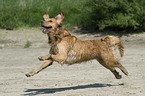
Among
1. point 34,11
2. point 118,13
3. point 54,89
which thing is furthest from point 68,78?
point 34,11

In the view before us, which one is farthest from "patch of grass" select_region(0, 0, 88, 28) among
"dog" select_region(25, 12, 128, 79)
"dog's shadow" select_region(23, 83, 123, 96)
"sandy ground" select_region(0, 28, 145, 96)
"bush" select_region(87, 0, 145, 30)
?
"dog" select_region(25, 12, 128, 79)

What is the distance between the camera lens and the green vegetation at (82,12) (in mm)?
19094

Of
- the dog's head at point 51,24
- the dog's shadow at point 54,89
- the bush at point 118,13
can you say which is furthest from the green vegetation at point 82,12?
the dog's head at point 51,24

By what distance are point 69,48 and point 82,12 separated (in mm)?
15058

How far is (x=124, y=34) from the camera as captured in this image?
19.6m

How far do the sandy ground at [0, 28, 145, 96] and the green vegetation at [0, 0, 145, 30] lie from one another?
312 cm

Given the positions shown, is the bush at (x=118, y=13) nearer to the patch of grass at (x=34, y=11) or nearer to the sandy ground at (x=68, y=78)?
the patch of grass at (x=34, y=11)

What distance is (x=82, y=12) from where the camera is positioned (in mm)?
22328

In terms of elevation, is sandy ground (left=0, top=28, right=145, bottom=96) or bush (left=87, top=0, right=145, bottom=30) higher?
bush (left=87, top=0, right=145, bottom=30)

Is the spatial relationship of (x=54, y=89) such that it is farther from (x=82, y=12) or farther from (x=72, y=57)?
(x=82, y=12)

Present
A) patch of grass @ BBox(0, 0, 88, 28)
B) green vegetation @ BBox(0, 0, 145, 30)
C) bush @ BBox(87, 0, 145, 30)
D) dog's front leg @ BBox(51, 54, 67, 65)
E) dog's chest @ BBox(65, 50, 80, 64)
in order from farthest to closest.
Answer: patch of grass @ BBox(0, 0, 88, 28) < green vegetation @ BBox(0, 0, 145, 30) < bush @ BBox(87, 0, 145, 30) < dog's chest @ BBox(65, 50, 80, 64) < dog's front leg @ BBox(51, 54, 67, 65)

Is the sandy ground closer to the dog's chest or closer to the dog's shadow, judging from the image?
the dog's shadow

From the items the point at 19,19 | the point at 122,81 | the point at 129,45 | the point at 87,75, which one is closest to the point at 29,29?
the point at 19,19

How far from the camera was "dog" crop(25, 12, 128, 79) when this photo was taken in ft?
23.4
